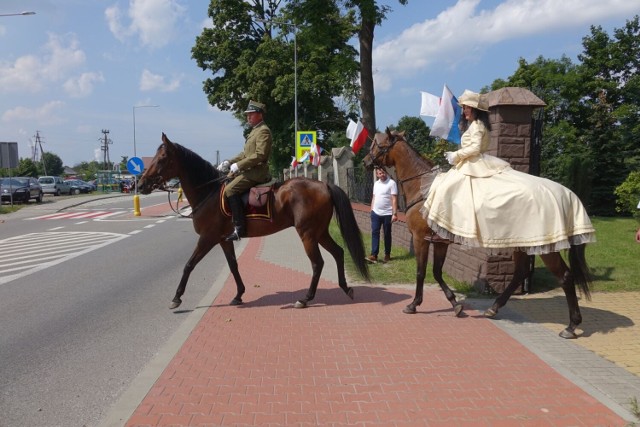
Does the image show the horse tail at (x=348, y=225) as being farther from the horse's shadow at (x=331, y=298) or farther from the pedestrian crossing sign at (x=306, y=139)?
the pedestrian crossing sign at (x=306, y=139)

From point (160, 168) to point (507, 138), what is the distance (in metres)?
4.78

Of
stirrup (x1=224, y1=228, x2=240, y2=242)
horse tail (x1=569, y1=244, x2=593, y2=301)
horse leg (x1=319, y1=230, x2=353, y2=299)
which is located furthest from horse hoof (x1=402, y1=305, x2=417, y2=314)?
stirrup (x1=224, y1=228, x2=240, y2=242)

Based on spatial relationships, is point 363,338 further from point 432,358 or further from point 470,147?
point 470,147

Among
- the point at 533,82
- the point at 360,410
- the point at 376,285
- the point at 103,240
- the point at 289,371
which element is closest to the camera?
the point at 360,410

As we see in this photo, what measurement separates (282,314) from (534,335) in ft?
9.70

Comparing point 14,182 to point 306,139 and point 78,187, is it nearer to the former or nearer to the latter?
point 306,139

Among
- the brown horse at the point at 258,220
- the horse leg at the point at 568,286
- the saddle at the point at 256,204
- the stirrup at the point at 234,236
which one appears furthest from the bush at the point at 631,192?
the stirrup at the point at 234,236

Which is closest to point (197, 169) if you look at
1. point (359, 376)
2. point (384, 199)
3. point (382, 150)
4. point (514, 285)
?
point (382, 150)

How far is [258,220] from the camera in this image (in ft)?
21.8

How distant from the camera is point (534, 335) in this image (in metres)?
5.32

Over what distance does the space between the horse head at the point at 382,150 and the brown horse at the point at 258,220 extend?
0.62m

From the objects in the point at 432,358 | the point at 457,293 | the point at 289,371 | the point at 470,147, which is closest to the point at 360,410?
the point at 289,371

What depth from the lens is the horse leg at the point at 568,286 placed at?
522 centimetres

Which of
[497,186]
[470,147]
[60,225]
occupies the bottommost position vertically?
[60,225]
